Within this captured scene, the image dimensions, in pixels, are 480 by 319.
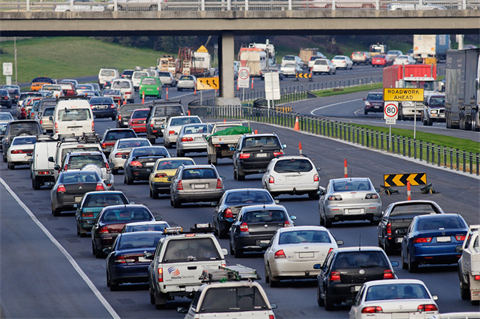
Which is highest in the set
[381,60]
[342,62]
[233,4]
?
[233,4]

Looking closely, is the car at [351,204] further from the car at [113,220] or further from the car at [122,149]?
the car at [122,149]

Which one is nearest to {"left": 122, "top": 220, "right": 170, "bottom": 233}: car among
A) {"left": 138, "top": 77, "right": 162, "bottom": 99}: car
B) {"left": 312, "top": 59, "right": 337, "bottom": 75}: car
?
{"left": 138, "top": 77, "right": 162, "bottom": 99}: car

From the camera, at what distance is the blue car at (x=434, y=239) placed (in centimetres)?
2178

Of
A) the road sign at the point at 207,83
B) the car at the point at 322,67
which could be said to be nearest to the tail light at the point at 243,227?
the road sign at the point at 207,83

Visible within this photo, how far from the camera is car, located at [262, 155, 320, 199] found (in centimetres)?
3422

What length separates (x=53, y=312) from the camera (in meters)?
20.0

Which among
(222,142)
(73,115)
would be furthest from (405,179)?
(73,115)

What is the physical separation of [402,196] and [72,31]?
37.4 metres

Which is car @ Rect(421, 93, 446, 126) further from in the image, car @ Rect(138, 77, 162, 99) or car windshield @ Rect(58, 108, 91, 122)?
car @ Rect(138, 77, 162, 99)

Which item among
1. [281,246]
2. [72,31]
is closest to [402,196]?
[281,246]

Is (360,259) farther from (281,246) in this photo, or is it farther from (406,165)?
(406,165)

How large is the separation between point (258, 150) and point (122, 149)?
806 cm

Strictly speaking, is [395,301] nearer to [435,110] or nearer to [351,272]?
[351,272]

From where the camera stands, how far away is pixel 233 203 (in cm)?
2839
